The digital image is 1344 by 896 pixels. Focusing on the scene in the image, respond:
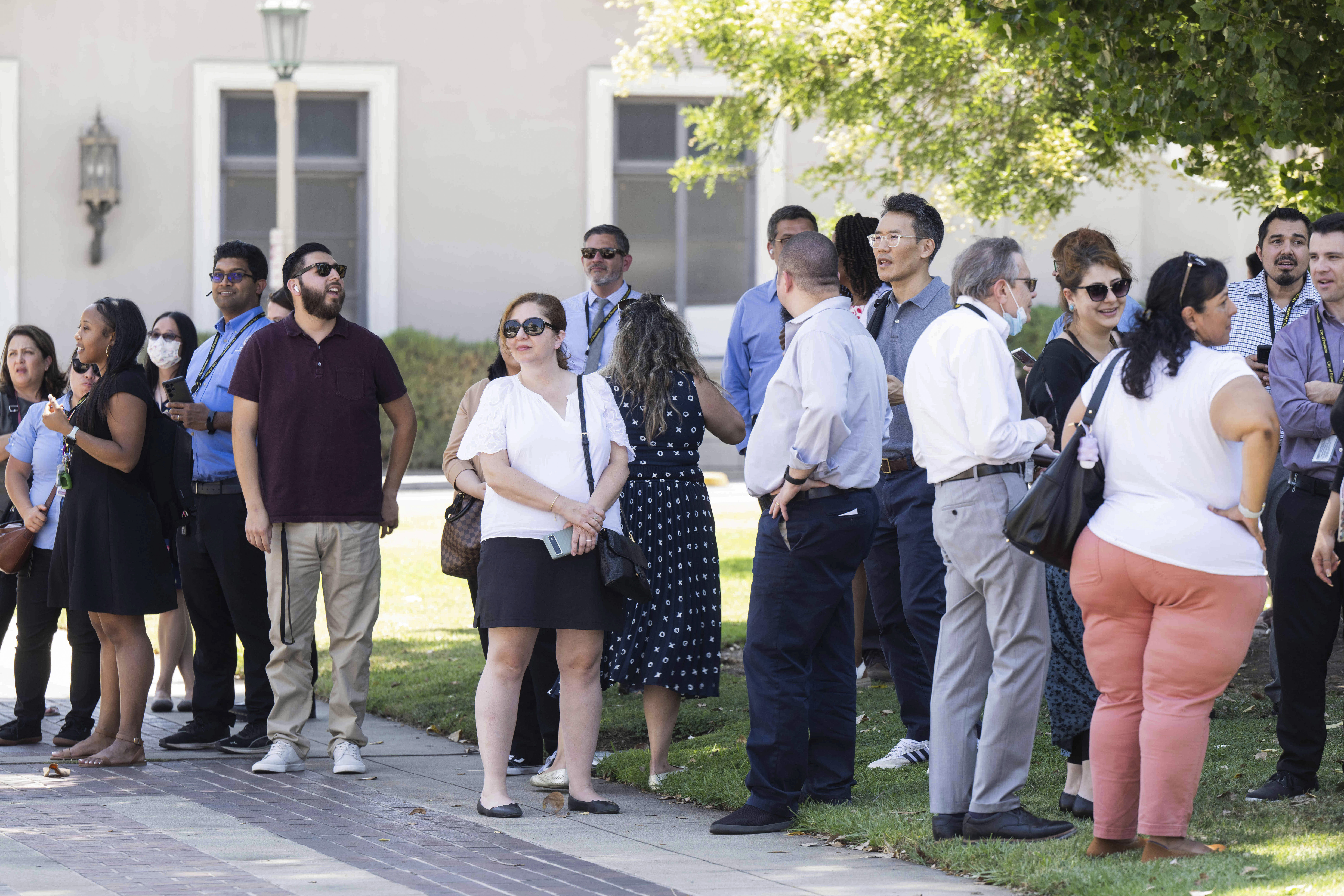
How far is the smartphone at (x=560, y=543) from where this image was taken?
609cm

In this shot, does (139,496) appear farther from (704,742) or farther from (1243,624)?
(1243,624)

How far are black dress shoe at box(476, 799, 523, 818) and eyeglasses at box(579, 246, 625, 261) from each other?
2.77 metres

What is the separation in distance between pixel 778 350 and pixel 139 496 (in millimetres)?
2943

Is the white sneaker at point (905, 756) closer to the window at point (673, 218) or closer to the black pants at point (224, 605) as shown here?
the black pants at point (224, 605)

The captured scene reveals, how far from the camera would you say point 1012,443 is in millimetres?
5258

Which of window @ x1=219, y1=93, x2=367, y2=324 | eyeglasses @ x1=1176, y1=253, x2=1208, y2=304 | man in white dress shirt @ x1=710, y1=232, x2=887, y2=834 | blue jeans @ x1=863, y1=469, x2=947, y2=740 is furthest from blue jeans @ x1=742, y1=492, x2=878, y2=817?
window @ x1=219, y1=93, x2=367, y2=324

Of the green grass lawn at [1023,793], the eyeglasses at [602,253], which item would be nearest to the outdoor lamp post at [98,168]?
the green grass lawn at [1023,793]

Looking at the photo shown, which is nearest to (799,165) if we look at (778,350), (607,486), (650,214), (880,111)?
(650,214)

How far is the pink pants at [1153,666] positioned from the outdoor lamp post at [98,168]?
2241 centimetres

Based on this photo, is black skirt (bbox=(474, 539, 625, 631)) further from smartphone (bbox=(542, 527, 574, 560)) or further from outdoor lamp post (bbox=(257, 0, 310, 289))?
outdoor lamp post (bbox=(257, 0, 310, 289))

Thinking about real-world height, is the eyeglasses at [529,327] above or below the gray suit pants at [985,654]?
above

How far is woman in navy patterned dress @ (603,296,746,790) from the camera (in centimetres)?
664

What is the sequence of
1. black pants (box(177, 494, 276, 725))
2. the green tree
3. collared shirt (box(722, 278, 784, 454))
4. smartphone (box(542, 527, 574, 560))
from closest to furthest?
smartphone (box(542, 527, 574, 560)) → black pants (box(177, 494, 276, 725)) → collared shirt (box(722, 278, 784, 454)) → the green tree

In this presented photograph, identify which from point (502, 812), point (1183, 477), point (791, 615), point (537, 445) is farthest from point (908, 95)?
point (1183, 477)
